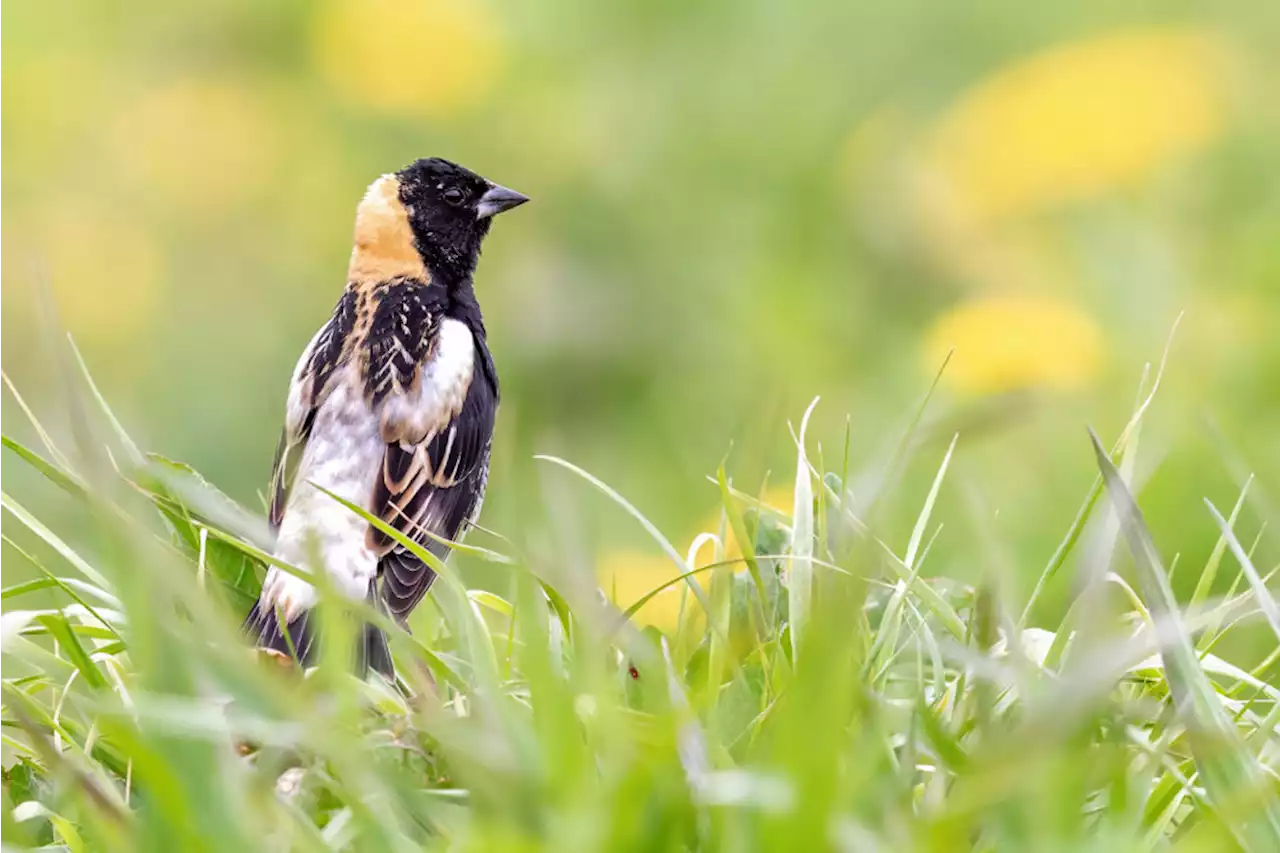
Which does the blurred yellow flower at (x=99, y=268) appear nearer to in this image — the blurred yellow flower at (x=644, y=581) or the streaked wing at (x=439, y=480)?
the blurred yellow flower at (x=644, y=581)

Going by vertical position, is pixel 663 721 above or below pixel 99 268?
above

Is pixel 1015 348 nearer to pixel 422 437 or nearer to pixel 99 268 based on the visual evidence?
pixel 422 437

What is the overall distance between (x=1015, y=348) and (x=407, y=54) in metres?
3.47

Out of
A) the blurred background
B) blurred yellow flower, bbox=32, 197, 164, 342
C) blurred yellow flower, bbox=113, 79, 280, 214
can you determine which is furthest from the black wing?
blurred yellow flower, bbox=113, 79, 280, 214

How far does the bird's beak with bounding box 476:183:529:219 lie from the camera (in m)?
3.66

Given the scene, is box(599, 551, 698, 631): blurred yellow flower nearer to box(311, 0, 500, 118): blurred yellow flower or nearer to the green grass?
the green grass

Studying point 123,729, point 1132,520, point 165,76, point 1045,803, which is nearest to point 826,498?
point 1132,520

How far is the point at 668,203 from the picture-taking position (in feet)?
23.5

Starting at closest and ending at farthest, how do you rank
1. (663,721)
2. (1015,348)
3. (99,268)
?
(663,721) → (1015,348) → (99,268)

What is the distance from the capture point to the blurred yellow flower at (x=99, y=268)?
22.5ft

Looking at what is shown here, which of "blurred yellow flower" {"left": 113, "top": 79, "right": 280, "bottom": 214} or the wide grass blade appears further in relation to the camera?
"blurred yellow flower" {"left": 113, "top": 79, "right": 280, "bottom": 214}

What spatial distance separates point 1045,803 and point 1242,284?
13.5ft

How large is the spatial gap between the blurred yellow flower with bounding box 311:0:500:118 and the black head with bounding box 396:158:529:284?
3.61m

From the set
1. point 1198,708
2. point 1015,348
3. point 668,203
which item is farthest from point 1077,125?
point 1198,708
